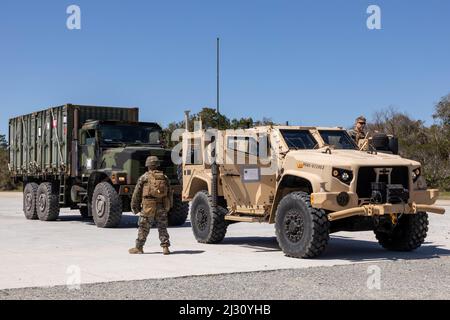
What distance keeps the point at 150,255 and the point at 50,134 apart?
9.60 m

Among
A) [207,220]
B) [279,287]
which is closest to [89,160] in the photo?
[207,220]

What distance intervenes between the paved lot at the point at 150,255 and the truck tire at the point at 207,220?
19 centimetres

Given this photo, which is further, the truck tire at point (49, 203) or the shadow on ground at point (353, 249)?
the truck tire at point (49, 203)

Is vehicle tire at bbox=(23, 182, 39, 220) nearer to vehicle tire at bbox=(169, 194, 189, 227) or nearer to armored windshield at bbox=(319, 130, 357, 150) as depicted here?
vehicle tire at bbox=(169, 194, 189, 227)

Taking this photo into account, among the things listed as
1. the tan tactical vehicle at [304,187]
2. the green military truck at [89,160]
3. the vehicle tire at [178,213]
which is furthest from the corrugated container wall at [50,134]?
the tan tactical vehicle at [304,187]

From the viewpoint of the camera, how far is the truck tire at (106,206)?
55.8ft

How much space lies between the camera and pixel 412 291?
781 cm

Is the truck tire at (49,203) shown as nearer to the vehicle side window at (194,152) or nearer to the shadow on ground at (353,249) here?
the shadow on ground at (353,249)

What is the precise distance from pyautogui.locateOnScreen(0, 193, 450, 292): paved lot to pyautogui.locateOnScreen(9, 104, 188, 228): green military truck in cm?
113

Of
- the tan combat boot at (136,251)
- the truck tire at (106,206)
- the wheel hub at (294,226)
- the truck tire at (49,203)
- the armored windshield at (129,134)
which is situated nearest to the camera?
the wheel hub at (294,226)

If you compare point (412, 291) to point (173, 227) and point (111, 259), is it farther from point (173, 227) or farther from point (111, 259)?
point (173, 227)

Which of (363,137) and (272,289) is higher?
(363,137)

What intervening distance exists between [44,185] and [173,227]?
4806mm
